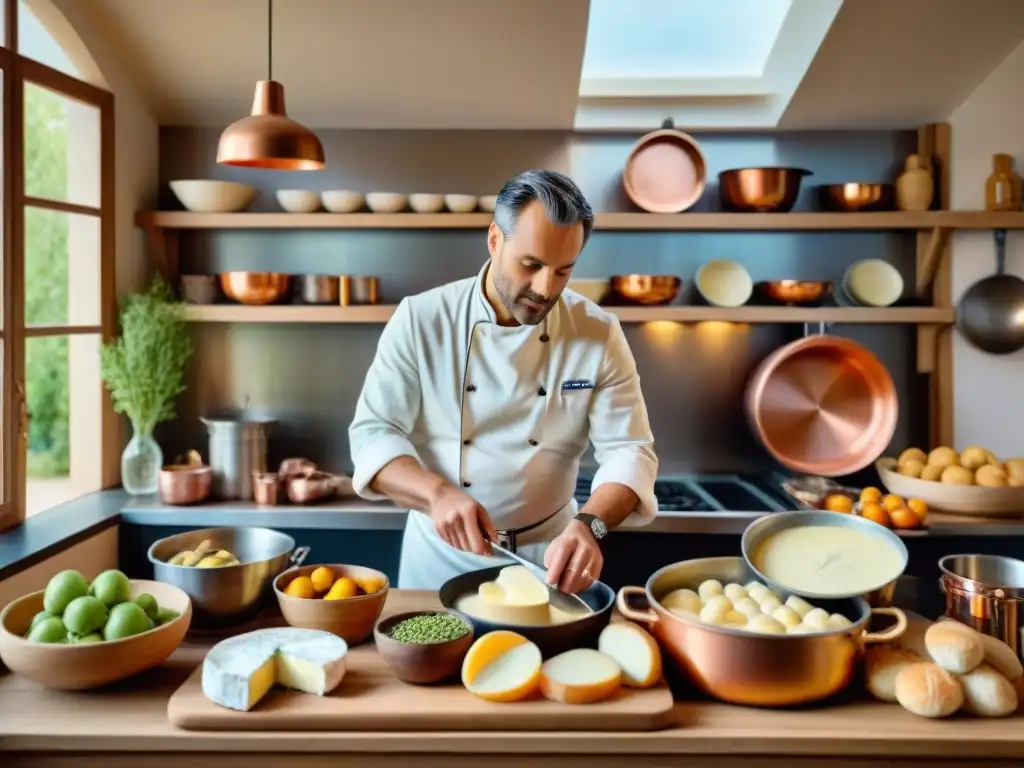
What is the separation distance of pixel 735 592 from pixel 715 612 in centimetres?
14

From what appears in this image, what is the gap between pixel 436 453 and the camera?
2.44 metres

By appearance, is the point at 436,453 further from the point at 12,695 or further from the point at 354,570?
the point at 12,695

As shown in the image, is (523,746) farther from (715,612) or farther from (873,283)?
(873,283)

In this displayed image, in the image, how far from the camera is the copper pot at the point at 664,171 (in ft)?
Answer: 12.2

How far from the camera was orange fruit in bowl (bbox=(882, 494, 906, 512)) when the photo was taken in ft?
10.5

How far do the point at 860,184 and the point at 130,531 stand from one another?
3005mm

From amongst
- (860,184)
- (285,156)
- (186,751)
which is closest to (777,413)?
(860,184)

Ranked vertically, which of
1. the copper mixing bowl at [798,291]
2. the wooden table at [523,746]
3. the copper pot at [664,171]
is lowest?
the wooden table at [523,746]

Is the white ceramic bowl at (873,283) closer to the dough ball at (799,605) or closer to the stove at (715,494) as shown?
the stove at (715,494)

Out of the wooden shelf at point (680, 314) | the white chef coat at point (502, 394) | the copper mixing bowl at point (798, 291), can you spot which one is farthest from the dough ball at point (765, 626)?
the copper mixing bowl at point (798, 291)

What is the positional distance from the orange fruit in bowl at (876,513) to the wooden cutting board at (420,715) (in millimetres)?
1818

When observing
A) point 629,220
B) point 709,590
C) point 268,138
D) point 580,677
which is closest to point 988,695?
point 709,590

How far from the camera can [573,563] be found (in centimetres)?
181

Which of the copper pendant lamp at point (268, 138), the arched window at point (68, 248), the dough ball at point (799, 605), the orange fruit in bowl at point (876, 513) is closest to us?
the dough ball at point (799, 605)
